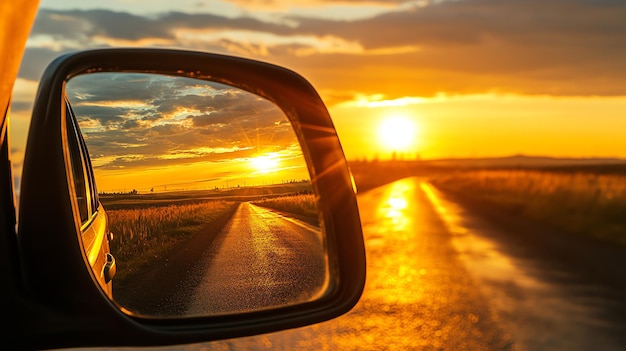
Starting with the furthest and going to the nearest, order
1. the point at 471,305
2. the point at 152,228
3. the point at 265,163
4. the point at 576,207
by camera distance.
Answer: the point at 576,207, the point at 471,305, the point at 265,163, the point at 152,228

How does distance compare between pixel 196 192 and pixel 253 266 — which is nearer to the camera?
pixel 196 192

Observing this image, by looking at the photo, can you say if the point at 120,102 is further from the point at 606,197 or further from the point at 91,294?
the point at 606,197

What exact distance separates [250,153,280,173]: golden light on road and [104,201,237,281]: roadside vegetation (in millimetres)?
149

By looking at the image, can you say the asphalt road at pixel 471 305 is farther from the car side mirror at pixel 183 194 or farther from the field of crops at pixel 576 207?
the field of crops at pixel 576 207

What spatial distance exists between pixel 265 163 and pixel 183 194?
0.30 metres

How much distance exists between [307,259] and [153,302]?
2.02ft

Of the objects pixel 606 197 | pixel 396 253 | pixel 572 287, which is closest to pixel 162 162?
pixel 572 287

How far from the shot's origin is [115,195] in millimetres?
1841

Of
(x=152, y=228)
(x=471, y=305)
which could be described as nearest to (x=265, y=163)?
(x=152, y=228)

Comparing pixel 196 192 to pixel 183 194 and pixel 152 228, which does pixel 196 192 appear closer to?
pixel 183 194

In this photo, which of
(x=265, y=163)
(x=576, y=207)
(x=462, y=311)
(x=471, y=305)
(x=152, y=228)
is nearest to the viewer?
(x=152, y=228)

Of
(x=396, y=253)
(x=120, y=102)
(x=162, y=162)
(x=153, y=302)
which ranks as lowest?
(x=396, y=253)

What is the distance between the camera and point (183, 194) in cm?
191

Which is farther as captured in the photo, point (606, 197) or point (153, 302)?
point (606, 197)
